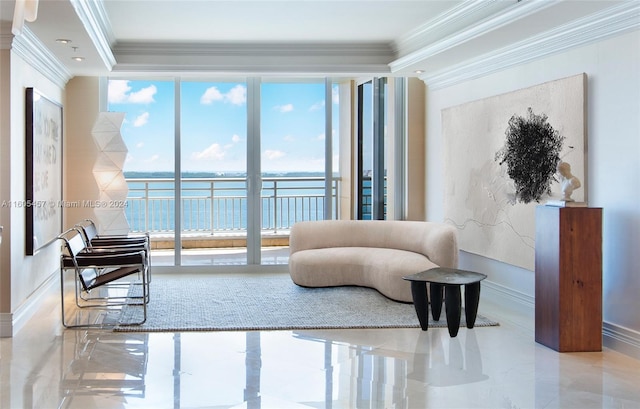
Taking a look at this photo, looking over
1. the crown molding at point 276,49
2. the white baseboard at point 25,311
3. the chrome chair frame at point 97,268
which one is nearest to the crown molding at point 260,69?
the crown molding at point 276,49

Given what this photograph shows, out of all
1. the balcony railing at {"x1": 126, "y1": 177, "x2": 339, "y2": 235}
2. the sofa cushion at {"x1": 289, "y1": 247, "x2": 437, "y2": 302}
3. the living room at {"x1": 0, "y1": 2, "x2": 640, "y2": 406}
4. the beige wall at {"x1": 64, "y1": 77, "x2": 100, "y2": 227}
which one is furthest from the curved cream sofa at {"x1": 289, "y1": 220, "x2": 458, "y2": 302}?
the beige wall at {"x1": 64, "y1": 77, "x2": 100, "y2": 227}

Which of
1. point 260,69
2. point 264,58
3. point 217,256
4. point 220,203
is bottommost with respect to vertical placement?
point 217,256

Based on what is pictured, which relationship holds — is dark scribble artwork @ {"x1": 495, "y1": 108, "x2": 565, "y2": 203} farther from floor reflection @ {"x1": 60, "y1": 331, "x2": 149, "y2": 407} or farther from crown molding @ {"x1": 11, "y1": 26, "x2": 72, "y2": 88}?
crown molding @ {"x1": 11, "y1": 26, "x2": 72, "y2": 88}

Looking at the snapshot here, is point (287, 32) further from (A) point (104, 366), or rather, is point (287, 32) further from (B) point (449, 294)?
(A) point (104, 366)

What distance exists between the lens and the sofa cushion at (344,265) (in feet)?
20.1

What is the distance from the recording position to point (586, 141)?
4.60 meters

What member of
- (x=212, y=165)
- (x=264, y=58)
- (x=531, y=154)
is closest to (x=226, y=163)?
(x=212, y=165)

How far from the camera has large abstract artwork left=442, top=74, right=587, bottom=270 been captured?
4793mm

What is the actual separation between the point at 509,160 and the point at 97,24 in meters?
3.83

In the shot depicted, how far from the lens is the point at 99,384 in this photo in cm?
362

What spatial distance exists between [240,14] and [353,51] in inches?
69.5

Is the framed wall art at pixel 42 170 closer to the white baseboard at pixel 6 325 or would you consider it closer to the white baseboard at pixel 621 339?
the white baseboard at pixel 6 325

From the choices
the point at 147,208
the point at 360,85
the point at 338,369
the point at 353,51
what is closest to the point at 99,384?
→ the point at 338,369

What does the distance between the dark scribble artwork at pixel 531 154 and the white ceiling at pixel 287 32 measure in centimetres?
74
